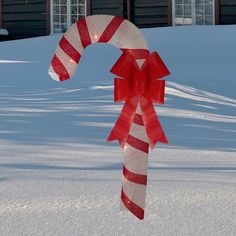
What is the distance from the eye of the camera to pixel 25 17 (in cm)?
1933

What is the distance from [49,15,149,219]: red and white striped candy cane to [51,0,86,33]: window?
55.6 ft

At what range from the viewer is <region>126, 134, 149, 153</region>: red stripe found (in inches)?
78.7

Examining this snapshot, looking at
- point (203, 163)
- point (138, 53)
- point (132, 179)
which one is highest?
point (138, 53)

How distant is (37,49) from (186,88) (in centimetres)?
669

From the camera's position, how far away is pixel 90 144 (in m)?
5.79

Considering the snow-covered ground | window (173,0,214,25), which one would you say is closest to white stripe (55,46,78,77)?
the snow-covered ground

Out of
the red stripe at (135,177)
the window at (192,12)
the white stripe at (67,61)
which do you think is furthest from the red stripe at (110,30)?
the window at (192,12)

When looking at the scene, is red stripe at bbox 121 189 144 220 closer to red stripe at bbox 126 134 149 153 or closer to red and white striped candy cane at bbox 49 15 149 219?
red and white striped candy cane at bbox 49 15 149 219

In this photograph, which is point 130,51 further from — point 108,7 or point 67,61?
point 108,7

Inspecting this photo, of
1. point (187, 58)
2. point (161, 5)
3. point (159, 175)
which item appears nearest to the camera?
point (159, 175)

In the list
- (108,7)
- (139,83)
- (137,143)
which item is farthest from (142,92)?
(108,7)

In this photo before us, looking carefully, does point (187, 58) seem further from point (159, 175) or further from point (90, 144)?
point (159, 175)

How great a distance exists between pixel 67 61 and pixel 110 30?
0.53 ft

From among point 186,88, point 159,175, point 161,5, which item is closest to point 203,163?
point 159,175
